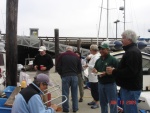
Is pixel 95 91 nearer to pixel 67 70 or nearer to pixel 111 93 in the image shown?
pixel 67 70

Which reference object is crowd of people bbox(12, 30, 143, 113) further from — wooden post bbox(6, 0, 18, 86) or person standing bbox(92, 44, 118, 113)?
wooden post bbox(6, 0, 18, 86)

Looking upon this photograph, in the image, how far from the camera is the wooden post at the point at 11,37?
28.3 ft

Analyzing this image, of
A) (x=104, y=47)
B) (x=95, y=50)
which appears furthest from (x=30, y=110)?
(x=95, y=50)

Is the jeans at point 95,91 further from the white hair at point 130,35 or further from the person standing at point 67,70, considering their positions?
the white hair at point 130,35

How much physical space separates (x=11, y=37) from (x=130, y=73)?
4.49 m

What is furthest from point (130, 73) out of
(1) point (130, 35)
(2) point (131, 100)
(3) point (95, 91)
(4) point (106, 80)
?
(3) point (95, 91)

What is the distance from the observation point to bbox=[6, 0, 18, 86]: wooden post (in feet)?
28.3

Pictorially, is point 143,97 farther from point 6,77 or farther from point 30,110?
point 6,77

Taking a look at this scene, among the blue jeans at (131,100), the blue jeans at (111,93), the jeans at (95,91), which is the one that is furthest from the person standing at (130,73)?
the jeans at (95,91)

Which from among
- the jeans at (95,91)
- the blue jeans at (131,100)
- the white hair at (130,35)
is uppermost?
the white hair at (130,35)

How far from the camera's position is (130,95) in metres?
5.19

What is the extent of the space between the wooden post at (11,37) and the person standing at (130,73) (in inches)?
164

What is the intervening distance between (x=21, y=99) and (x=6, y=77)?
5034mm

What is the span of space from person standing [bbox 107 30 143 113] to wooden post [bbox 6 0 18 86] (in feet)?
13.7
